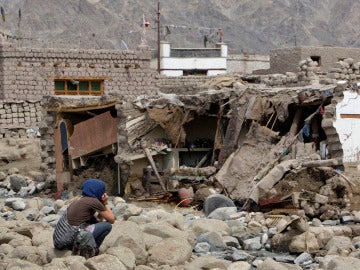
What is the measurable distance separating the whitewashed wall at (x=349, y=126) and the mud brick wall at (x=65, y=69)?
9686 mm

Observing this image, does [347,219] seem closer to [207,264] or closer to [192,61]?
[207,264]

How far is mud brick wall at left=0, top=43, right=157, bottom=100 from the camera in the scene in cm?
2498

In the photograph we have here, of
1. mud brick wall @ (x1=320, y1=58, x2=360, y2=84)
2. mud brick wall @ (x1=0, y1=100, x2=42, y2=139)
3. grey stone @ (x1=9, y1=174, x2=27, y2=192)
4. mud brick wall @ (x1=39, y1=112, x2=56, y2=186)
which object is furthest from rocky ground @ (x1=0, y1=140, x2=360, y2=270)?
mud brick wall @ (x1=0, y1=100, x2=42, y2=139)

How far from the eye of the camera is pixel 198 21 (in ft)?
285

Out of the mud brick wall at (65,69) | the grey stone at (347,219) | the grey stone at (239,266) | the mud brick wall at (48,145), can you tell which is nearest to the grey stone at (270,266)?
the grey stone at (239,266)

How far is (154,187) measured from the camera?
1812 centimetres

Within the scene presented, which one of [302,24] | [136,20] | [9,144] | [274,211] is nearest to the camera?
[274,211]

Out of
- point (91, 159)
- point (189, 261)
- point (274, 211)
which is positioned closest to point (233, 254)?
point (189, 261)

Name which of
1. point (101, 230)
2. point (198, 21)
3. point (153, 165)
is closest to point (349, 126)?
point (153, 165)

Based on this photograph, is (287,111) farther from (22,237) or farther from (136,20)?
(136,20)

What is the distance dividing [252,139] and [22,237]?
630 centimetres

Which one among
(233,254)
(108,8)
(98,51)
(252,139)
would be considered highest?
(108,8)

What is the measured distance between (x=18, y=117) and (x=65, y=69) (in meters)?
2.09

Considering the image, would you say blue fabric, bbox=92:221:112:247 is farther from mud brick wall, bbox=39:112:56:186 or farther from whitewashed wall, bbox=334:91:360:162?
mud brick wall, bbox=39:112:56:186
